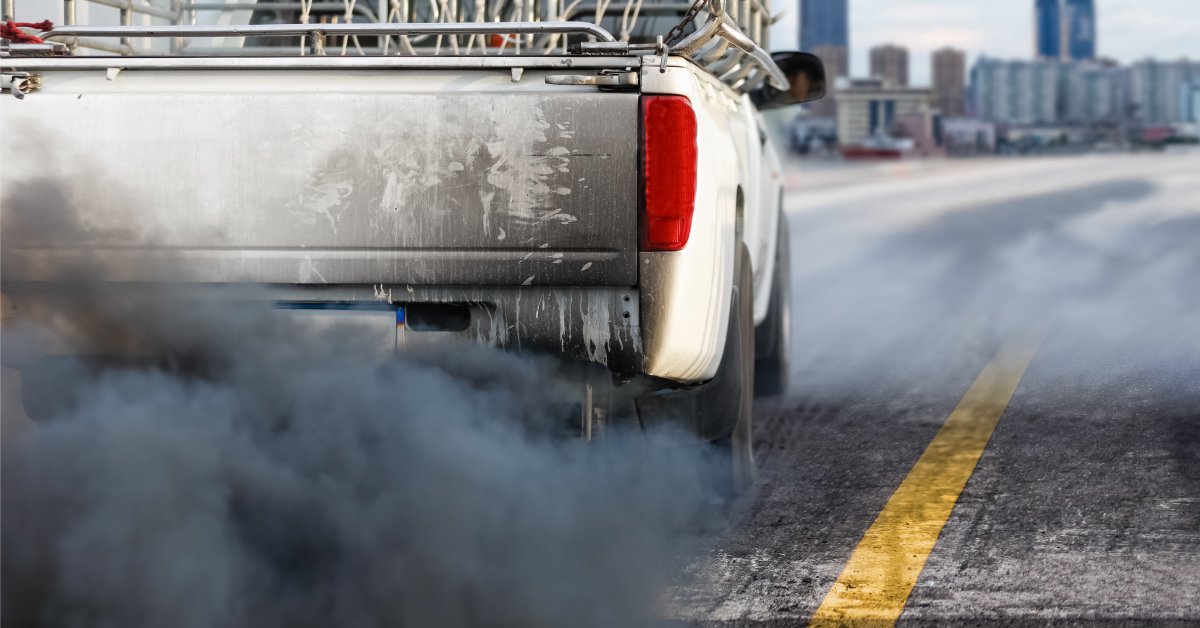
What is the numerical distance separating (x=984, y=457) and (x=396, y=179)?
8.75 feet

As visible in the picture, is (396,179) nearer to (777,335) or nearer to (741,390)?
(741,390)

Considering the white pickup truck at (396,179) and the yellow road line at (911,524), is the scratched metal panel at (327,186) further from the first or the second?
the yellow road line at (911,524)

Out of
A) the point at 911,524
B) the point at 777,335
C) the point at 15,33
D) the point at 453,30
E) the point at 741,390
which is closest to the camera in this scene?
the point at 453,30

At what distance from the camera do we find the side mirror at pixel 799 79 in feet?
20.4

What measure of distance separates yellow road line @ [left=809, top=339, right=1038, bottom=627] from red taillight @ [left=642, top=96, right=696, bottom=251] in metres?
0.99

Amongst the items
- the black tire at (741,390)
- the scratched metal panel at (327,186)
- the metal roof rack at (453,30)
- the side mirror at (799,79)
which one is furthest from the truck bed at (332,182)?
the side mirror at (799,79)

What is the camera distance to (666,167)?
13.3 ft

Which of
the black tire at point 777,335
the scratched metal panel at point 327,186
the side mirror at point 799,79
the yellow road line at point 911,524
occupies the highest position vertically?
the side mirror at point 799,79

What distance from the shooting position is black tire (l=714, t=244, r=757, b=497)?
4.87 metres

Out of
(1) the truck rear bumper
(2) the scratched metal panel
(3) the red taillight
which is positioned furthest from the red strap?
(3) the red taillight

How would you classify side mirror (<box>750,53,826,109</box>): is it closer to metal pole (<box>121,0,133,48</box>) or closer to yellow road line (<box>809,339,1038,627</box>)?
yellow road line (<box>809,339,1038,627</box>)

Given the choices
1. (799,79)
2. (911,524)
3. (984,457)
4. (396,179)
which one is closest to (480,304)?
(396,179)

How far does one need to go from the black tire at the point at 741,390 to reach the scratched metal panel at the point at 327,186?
34.1 inches

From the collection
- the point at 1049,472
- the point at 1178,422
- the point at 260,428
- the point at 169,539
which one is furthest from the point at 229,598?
the point at 1178,422
